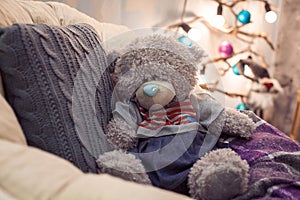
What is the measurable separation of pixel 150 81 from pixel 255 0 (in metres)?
1.62

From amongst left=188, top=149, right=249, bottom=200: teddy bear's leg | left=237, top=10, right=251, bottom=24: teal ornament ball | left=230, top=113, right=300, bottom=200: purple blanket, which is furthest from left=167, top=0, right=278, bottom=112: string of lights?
left=188, top=149, right=249, bottom=200: teddy bear's leg

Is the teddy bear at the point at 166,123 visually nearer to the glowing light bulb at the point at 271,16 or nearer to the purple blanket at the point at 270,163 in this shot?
the purple blanket at the point at 270,163

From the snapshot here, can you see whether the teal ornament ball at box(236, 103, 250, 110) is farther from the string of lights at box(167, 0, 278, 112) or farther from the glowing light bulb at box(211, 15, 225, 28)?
the glowing light bulb at box(211, 15, 225, 28)

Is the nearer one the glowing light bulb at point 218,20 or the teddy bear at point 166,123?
the teddy bear at point 166,123

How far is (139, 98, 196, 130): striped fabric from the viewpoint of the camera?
0.95m

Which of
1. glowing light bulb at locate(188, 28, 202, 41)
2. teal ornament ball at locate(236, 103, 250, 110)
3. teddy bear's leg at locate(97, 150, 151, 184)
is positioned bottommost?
teal ornament ball at locate(236, 103, 250, 110)

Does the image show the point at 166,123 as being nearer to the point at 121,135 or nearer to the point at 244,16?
the point at 121,135

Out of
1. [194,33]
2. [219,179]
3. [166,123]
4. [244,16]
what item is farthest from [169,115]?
[244,16]

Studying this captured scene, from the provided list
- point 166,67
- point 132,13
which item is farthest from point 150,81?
point 132,13

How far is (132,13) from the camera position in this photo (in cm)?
206

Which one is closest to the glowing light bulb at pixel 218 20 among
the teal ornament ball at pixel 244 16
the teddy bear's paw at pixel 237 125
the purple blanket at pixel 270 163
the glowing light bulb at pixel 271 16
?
the teal ornament ball at pixel 244 16

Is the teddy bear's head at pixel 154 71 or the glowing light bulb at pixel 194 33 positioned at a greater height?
the teddy bear's head at pixel 154 71

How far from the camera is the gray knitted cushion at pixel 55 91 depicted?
0.75 meters

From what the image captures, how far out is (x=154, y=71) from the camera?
96 centimetres
